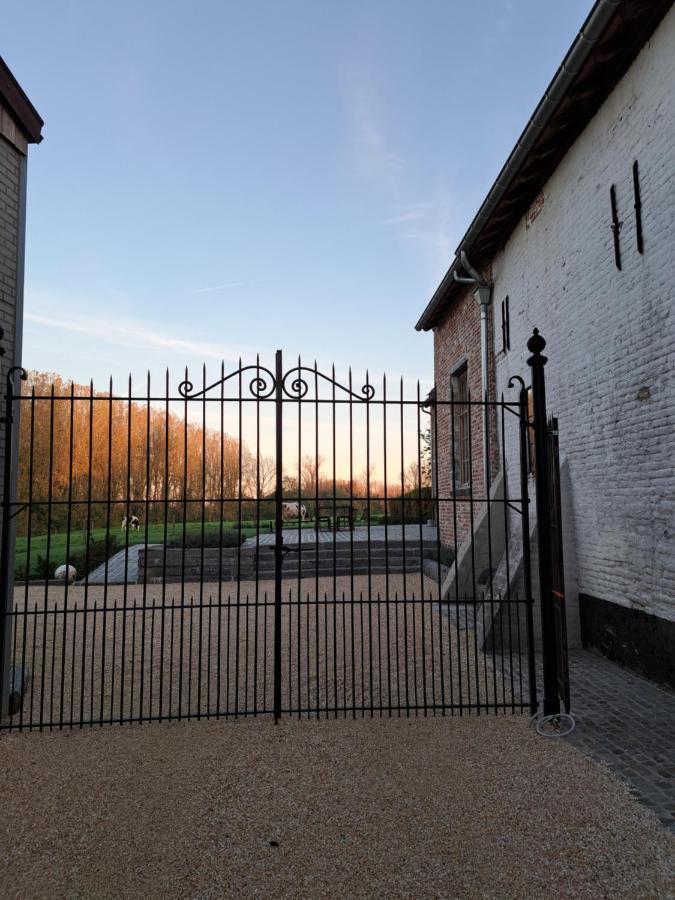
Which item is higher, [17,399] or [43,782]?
[17,399]

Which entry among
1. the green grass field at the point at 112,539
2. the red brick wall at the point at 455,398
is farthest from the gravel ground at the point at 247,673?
the green grass field at the point at 112,539

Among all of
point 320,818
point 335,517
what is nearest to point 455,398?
point 335,517

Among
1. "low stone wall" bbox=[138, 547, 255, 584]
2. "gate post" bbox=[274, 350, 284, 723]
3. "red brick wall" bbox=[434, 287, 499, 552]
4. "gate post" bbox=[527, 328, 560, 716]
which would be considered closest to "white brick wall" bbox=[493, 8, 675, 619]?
"gate post" bbox=[527, 328, 560, 716]

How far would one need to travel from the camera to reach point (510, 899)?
2.35 metres

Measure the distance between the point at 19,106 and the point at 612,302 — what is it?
5.77 m

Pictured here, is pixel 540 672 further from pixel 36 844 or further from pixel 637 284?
pixel 36 844

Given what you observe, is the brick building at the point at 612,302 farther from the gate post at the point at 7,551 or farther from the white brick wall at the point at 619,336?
the gate post at the point at 7,551

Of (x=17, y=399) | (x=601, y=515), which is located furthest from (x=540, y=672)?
(x=17, y=399)

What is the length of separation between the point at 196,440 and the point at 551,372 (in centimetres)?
1810

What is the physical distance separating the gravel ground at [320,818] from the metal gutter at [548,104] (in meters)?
5.86

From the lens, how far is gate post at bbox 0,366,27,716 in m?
4.20

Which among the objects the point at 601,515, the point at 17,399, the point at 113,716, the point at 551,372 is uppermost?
the point at 551,372

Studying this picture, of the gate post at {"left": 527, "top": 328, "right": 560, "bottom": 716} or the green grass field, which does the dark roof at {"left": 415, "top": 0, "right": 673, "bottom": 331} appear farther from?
the green grass field

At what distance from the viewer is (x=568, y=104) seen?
597cm
